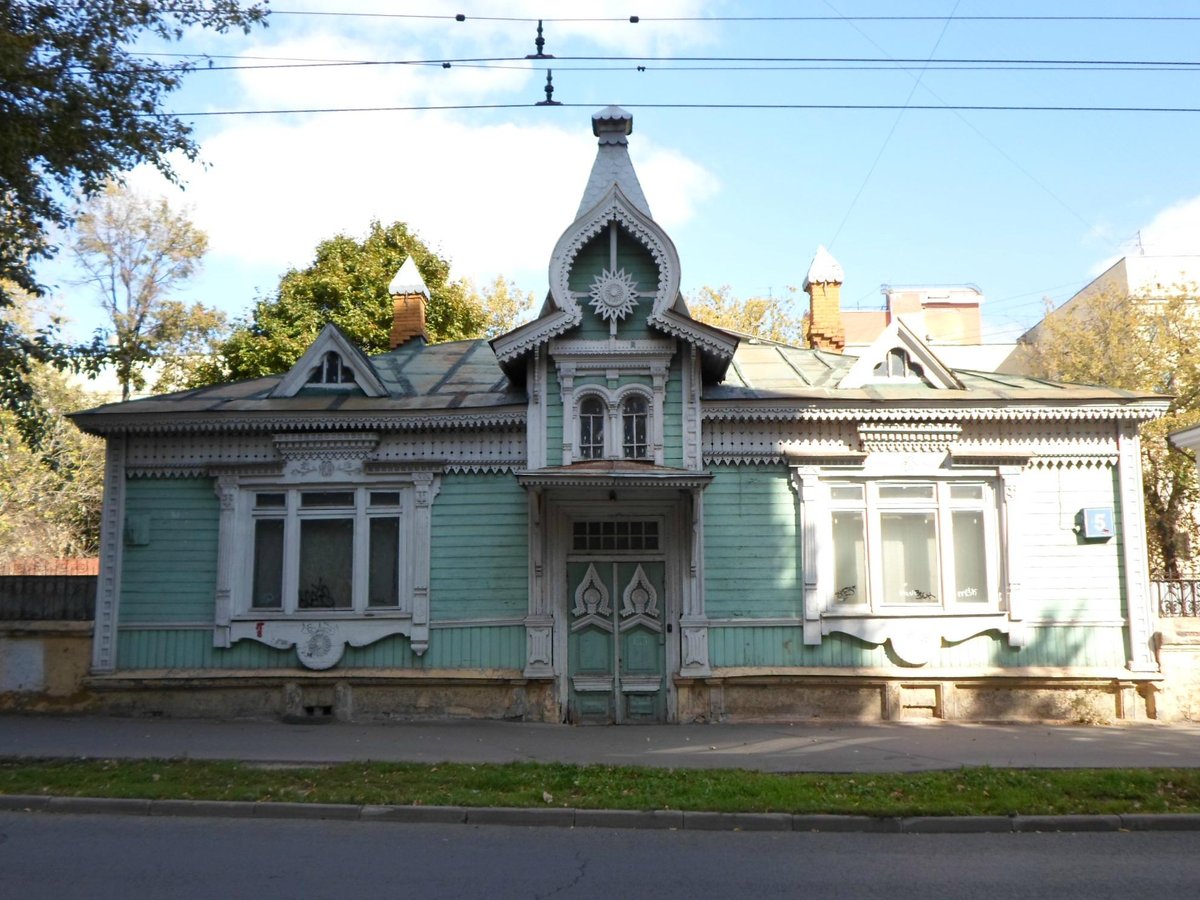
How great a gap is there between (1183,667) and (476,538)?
33.1ft

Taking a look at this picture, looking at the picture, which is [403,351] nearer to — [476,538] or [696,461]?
[476,538]

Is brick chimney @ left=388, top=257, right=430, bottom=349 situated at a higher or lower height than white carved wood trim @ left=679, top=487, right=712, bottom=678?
higher

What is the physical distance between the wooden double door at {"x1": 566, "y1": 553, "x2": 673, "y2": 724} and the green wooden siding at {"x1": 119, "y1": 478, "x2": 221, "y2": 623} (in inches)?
209

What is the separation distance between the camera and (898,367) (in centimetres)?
1546

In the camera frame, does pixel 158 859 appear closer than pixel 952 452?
Yes

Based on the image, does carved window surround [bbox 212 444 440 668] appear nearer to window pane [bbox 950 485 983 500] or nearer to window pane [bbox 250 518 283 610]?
window pane [bbox 250 518 283 610]

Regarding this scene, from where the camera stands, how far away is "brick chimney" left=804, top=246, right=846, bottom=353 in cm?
1942

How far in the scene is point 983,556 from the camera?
48.6 ft

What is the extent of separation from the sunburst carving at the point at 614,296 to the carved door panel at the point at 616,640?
3520mm

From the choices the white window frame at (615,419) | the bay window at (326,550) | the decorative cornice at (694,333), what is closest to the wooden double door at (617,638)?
the white window frame at (615,419)

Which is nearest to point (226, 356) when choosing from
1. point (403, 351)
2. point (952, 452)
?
point (403, 351)

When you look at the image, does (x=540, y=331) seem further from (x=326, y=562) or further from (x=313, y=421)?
(x=326, y=562)

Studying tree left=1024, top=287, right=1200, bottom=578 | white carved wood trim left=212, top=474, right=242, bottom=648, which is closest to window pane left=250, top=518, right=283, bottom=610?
white carved wood trim left=212, top=474, right=242, bottom=648

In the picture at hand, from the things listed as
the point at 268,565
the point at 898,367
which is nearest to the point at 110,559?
the point at 268,565
